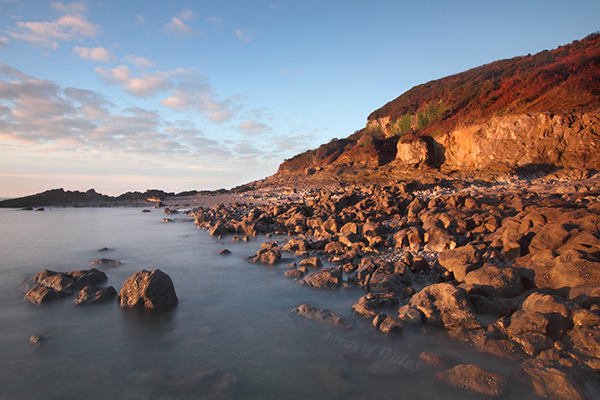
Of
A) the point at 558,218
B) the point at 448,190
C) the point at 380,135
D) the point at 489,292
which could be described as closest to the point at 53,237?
the point at 489,292

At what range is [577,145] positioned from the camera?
68.3 feet

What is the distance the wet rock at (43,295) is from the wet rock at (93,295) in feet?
1.75

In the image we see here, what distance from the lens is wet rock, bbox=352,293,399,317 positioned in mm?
5723

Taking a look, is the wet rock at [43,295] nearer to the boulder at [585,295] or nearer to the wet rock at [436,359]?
the wet rock at [436,359]

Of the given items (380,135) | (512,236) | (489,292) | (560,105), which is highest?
(380,135)

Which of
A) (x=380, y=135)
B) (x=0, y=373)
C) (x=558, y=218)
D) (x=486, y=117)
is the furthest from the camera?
(x=380, y=135)

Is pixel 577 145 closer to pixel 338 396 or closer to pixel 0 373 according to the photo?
pixel 338 396

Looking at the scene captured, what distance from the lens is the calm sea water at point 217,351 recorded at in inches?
151

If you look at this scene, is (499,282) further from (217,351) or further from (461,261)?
(217,351)

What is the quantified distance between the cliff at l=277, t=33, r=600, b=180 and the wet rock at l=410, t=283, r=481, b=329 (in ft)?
71.2

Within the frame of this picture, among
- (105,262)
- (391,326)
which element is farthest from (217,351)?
(105,262)

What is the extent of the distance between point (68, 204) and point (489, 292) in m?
53.2

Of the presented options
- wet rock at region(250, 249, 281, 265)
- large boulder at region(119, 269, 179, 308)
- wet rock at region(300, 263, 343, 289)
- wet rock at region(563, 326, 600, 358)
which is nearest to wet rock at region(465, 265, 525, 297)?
wet rock at region(563, 326, 600, 358)

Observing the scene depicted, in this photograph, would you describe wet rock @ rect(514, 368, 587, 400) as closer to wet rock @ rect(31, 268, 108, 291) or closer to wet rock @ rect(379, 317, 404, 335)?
wet rock @ rect(379, 317, 404, 335)
